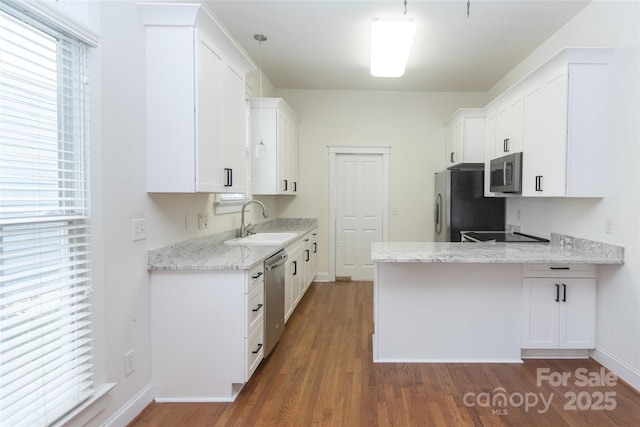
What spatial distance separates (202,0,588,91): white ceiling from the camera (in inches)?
115

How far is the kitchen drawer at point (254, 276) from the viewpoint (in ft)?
7.40

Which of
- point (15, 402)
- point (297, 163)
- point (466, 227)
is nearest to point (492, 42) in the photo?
point (466, 227)

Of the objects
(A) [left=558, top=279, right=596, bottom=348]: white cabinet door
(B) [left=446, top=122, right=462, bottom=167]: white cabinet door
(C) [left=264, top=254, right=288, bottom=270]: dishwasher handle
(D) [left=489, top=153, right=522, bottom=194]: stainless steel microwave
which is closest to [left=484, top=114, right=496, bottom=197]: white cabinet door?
(D) [left=489, top=153, right=522, bottom=194]: stainless steel microwave

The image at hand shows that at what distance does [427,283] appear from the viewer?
2.70m

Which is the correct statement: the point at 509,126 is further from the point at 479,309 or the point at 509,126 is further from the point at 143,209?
the point at 143,209

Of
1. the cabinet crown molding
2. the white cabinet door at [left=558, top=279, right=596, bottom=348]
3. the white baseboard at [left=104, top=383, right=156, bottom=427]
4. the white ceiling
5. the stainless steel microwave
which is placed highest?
the white ceiling

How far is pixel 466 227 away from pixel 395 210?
121cm

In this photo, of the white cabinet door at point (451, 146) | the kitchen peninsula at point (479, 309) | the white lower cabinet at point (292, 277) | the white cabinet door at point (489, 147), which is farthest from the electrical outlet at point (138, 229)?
the white cabinet door at point (451, 146)

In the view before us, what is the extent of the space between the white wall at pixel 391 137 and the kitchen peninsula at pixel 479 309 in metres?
2.66

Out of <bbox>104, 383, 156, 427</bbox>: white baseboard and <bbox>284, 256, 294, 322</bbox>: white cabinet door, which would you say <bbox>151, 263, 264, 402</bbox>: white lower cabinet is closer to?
<bbox>104, 383, 156, 427</bbox>: white baseboard

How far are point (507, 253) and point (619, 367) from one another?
106cm

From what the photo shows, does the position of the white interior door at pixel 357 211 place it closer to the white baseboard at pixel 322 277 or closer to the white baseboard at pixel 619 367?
the white baseboard at pixel 322 277

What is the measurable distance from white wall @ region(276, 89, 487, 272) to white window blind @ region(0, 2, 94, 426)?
12.4 feet

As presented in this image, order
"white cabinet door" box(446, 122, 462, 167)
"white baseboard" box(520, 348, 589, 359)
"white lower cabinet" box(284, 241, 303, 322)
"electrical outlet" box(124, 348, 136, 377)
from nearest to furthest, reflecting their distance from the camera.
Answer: "electrical outlet" box(124, 348, 136, 377) < "white baseboard" box(520, 348, 589, 359) < "white lower cabinet" box(284, 241, 303, 322) < "white cabinet door" box(446, 122, 462, 167)
